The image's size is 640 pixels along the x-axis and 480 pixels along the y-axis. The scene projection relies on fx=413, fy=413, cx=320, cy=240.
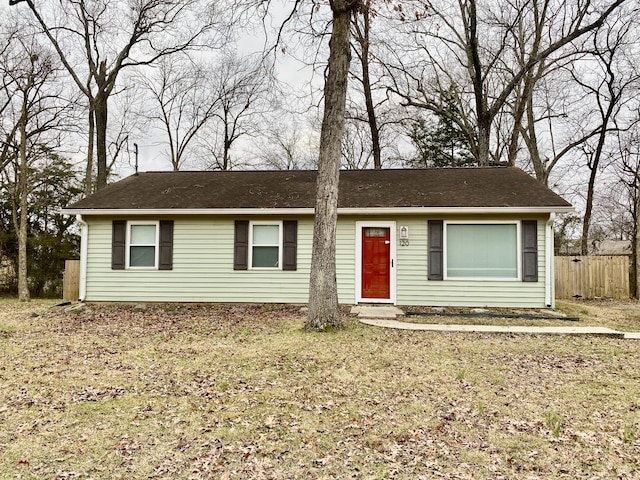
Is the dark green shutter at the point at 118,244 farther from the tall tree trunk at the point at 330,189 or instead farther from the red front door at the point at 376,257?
the red front door at the point at 376,257

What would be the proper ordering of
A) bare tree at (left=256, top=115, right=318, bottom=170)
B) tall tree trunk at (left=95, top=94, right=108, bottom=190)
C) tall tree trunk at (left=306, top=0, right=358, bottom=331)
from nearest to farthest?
tall tree trunk at (left=306, top=0, right=358, bottom=331) → tall tree trunk at (left=95, top=94, right=108, bottom=190) → bare tree at (left=256, top=115, right=318, bottom=170)

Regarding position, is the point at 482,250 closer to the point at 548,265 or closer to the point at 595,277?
the point at 548,265

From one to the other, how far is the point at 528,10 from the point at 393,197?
38.2 feet

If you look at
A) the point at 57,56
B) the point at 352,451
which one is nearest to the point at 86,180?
the point at 57,56

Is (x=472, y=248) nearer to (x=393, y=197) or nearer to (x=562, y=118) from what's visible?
(x=393, y=197)

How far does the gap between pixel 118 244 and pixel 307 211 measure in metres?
5.03

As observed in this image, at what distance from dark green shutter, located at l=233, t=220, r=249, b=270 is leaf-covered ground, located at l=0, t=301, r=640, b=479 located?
3777mm

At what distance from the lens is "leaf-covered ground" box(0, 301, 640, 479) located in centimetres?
A: 299

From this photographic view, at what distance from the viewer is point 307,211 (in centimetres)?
1009

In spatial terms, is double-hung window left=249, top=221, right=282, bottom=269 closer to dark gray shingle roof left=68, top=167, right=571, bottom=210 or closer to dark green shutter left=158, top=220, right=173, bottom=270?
dark gray shingle roof left=68, top=167, right=571, bottom=210

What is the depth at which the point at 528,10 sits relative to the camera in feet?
53.3

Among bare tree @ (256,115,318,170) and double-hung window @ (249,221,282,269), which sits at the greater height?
bare tree @ (256,115,318,170)

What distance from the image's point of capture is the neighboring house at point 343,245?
9.90 m

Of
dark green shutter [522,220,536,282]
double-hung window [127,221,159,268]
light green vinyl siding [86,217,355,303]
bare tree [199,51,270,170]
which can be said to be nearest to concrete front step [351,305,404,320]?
light green vinyl siding [86,217,355,303]
